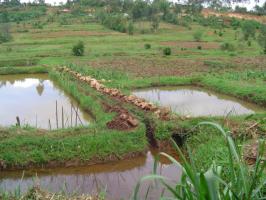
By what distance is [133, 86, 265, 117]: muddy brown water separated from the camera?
12.7 meters

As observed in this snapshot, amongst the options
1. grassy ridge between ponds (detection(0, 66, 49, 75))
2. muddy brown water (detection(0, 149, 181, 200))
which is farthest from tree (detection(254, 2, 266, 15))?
muddy brown water (detection(0, 149, 181, 200))

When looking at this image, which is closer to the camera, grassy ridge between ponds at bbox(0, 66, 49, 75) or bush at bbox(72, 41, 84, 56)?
grassy ridge between ponds at bbox(0, 66, 49, 75)

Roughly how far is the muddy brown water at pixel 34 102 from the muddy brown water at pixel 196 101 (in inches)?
111

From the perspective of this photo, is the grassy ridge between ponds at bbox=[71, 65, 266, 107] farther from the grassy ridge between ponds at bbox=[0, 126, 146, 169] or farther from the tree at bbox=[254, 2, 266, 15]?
the tree at bbox=[254, 2, 266, 15]

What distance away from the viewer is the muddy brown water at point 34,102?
38.9 ft

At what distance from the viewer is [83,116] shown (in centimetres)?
1232

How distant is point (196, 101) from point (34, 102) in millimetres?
5690

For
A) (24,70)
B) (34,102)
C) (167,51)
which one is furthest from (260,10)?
(34,102)

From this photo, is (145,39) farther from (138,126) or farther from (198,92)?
(138,126)

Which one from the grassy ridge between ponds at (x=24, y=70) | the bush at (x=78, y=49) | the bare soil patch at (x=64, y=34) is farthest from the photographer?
the bare soil patch at (x=64, y=34)

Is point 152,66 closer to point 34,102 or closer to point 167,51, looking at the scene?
point 167,51

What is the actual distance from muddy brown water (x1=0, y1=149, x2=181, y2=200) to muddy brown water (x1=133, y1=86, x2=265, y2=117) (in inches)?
146

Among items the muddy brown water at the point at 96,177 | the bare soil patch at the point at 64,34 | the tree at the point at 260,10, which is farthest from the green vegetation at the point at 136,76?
the tree at the point at 260,10

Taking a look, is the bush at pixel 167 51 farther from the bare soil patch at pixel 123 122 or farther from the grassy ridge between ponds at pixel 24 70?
the bare soil patch at pixel 123 122
